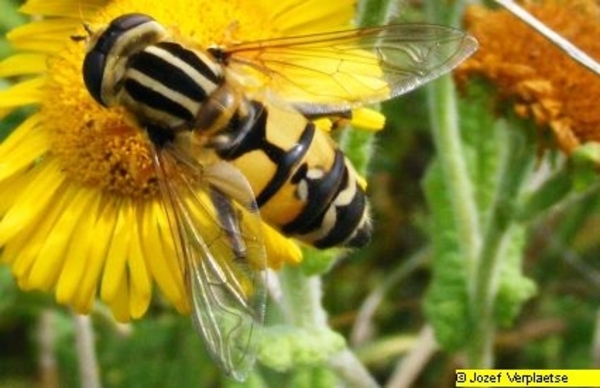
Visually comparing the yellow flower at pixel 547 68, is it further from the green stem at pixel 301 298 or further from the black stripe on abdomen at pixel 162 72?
the black stripe on abdomen at pixel 162 72

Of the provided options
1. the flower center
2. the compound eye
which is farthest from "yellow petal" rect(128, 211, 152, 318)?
the compound eye

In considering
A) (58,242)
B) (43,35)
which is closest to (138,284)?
(58,242)

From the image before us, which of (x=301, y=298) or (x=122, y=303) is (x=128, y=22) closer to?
(x=122, y=303)

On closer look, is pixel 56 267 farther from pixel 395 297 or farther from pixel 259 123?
pixel 395 297

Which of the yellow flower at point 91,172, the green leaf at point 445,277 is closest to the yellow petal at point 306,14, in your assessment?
the yellow flower at point 91,172

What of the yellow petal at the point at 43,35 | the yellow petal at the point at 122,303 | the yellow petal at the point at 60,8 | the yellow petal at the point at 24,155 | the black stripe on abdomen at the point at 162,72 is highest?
the black stripe on abdomen at the point at 162,72

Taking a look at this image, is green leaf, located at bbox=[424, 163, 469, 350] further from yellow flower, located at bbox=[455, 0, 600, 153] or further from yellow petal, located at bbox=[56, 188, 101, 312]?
yellow petal, located at bbox=[56, 188, 101, 312]
